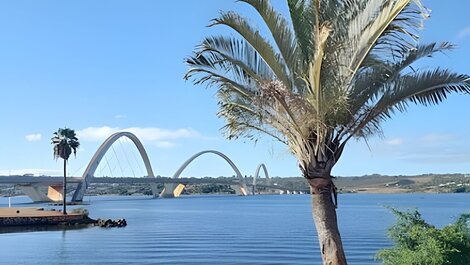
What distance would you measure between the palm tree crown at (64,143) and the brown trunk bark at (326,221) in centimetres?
7177

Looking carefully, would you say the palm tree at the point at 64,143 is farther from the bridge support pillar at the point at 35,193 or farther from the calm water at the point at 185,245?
the bridge support pillar at the point at 35,193

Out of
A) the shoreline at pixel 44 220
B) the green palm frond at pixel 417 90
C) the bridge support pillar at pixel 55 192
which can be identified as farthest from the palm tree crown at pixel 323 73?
the bridge support pillar at pixel 55 192

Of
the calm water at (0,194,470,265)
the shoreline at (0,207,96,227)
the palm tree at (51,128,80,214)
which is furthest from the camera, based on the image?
the palm tree at (51,128,80,214)

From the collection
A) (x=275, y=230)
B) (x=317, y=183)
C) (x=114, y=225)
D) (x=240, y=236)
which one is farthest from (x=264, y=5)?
(x=114, y=225)

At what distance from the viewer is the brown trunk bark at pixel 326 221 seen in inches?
404

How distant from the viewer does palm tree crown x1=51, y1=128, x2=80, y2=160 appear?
77.1 metres

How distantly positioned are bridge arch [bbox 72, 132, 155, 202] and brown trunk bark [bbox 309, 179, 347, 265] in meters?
135

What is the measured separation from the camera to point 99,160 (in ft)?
→ 484

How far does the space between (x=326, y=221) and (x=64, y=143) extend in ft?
236

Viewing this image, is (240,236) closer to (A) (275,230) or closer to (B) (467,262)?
(A) (275,230)

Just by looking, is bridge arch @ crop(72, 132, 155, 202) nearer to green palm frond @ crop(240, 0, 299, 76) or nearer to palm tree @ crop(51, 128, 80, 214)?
palm tree @ crop(51, 128, 80, 214)

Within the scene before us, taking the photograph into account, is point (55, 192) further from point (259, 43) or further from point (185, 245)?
point (259, 43)

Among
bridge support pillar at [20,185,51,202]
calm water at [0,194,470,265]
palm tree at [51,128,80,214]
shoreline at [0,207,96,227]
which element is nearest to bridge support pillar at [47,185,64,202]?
bridge support pillar at [20,185,51,202]

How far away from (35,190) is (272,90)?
14543 centimetres
